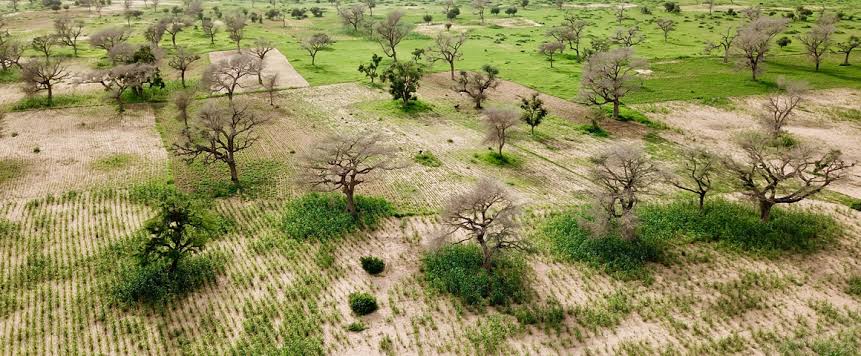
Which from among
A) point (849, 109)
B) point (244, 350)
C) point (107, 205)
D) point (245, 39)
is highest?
point (245, 39)

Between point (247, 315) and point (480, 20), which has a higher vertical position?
point (480, 20)

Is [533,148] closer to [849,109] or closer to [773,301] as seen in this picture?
[773,301]

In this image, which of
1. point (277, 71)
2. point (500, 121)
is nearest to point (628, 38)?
point (500, 121)

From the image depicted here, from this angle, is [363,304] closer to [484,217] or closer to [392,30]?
[484,217]

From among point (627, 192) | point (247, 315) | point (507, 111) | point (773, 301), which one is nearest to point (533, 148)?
point (507, 111)

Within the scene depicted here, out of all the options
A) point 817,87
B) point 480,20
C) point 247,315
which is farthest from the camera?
point 480,20

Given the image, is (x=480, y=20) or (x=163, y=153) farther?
(x=480, y=20)

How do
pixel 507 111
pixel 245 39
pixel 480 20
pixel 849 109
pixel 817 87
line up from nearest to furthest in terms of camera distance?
pixel 507 111
pixel 849 109
pixel 817 87
pixel 245 39
pixel 480 20

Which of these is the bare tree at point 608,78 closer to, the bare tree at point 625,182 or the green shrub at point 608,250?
the bare tree at point 625,182

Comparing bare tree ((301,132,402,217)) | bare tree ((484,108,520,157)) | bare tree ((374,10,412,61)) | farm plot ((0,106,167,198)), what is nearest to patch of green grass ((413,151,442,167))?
bare tree ((484,108,520,157))
